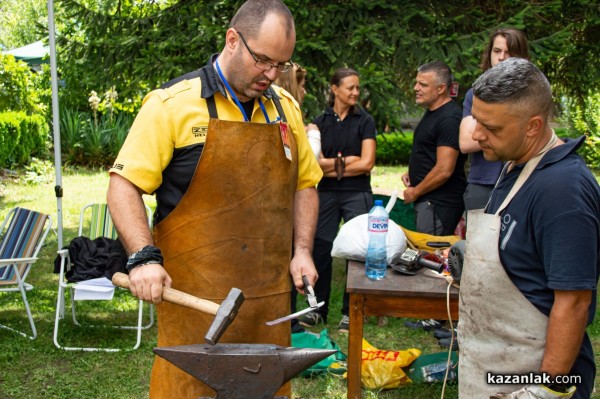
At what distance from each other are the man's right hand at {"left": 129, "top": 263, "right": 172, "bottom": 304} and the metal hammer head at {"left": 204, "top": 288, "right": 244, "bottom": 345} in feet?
0.72

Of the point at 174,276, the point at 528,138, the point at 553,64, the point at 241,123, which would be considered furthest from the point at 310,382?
the point at 553,64

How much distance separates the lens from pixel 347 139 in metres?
5.97

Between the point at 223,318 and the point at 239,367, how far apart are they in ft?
0.53

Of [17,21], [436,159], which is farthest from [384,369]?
[17,21]

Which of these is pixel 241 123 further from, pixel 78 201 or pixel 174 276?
pixel 78 201

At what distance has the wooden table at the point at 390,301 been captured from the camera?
3838 mm

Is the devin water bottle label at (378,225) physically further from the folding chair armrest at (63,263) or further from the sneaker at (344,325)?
the folding chair armrest at (63,263)

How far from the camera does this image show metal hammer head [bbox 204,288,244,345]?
213 cm

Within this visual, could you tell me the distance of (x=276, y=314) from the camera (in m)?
2.77

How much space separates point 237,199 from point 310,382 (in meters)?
2.48

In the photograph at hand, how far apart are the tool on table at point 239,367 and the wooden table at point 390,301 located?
170 centimetres

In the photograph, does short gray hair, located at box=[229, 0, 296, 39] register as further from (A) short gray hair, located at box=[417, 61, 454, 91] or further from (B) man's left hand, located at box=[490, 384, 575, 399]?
(A) short gray hair, located at box=[417, 61, 454, 91]

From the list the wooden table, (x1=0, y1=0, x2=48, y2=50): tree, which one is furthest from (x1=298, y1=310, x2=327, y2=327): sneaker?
(x1=0, y1=0, x2=48, y2=50): tree

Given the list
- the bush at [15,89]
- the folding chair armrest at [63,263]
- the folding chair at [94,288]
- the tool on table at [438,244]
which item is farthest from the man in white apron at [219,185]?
the bush at [15,89]
